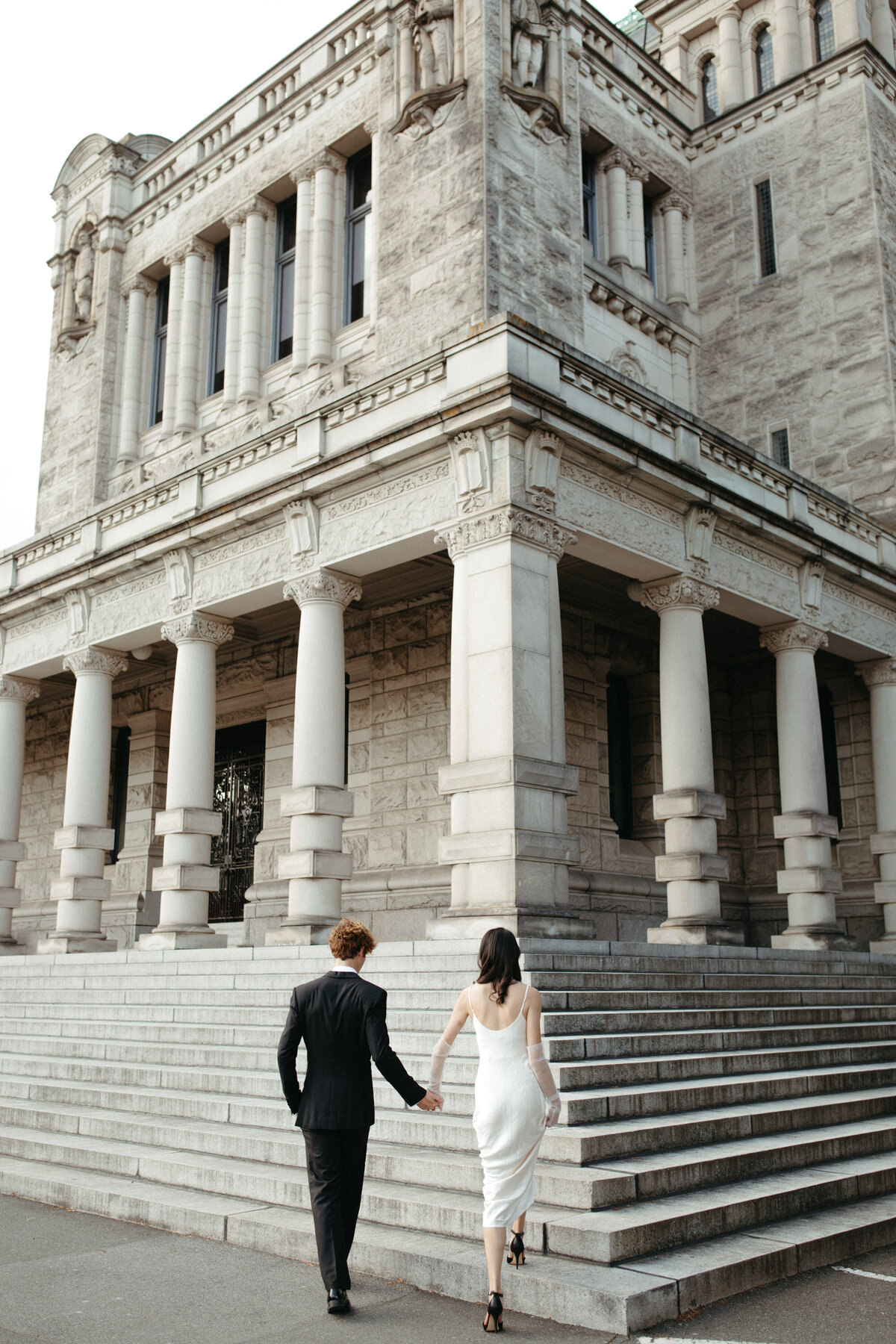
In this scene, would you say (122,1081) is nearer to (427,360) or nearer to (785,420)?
(427,360)

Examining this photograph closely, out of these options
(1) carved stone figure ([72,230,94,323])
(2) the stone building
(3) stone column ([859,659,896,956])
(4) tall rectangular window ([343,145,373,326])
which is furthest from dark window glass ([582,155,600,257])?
(1) carved stone figure ([72,230,94,323])

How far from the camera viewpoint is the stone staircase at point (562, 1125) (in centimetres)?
605

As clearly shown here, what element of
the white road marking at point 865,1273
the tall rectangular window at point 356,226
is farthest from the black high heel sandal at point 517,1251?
the tall rectangular window at point 356,226

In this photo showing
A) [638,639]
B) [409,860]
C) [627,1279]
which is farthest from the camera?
[638,639]

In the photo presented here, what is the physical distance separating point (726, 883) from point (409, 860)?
6.12 meters

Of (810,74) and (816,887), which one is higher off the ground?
(810,74)

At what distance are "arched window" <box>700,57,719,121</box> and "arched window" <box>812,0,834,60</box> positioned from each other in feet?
7.43

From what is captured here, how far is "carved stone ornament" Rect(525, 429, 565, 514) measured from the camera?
44.3 feet

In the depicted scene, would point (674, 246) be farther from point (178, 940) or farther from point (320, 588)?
point (178, 940)

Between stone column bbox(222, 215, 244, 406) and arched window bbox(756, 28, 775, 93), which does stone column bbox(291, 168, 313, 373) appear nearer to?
stone column bbox(222, 215, 244, 406)

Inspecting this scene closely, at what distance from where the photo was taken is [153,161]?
2628 cm

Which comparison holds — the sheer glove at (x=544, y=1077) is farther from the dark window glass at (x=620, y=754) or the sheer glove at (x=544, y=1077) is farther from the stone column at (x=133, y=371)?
the stone column at (x=133, y=371)

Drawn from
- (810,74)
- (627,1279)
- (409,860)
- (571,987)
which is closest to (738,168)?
(810,74)

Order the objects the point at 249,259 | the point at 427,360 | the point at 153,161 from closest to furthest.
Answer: the point at 427,360 → the point at 249,259 → the point at 153,161
